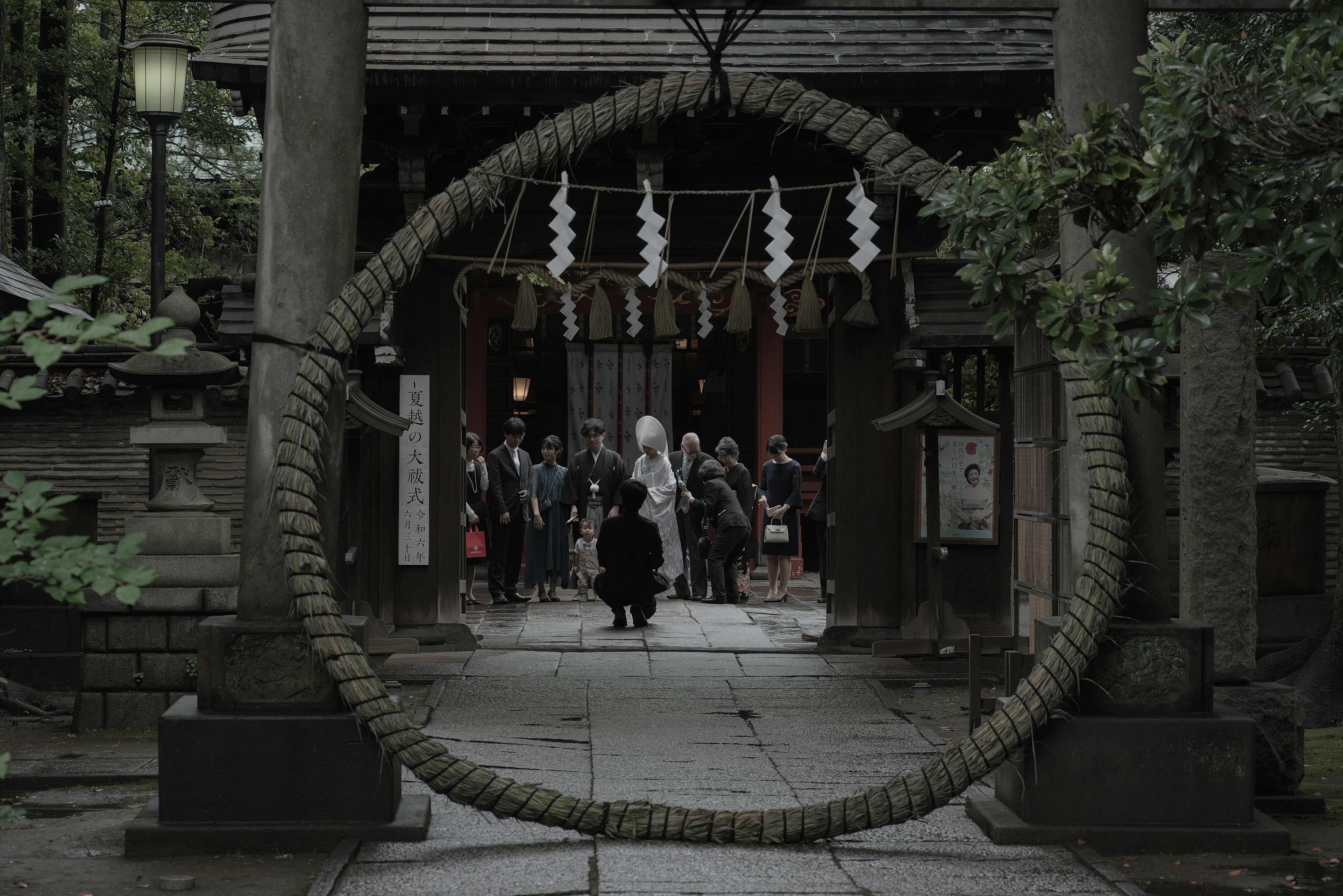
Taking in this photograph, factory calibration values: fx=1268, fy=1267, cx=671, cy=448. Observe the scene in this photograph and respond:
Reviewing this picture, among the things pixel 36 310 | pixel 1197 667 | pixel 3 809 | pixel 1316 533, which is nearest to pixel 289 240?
pixel 36 310

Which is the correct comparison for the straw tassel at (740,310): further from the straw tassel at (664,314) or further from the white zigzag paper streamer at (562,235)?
the white zigzag paper streamer at (562,235)

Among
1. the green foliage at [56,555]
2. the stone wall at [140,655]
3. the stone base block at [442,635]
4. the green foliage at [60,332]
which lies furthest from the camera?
the stone base block at [442,635]

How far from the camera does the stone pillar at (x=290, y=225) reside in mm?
5355

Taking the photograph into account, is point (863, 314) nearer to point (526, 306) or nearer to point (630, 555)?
point (526, 306)

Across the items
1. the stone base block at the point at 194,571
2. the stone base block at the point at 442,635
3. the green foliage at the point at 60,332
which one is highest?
the green foliage at the point at 60,332

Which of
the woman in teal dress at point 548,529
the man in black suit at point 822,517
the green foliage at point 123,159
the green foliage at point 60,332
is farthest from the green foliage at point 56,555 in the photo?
the green foliage at point 123,159

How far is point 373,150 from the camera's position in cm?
1047

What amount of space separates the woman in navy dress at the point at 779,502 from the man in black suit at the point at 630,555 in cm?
259

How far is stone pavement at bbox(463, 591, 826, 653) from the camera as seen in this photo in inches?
428

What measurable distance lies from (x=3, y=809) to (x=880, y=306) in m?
8.47

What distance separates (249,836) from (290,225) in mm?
2523

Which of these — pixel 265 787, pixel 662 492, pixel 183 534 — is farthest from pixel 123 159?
pixel 265 787

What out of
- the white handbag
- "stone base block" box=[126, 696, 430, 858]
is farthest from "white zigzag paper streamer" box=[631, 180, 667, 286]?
the white handbag

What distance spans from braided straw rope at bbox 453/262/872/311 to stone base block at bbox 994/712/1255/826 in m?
5.59
